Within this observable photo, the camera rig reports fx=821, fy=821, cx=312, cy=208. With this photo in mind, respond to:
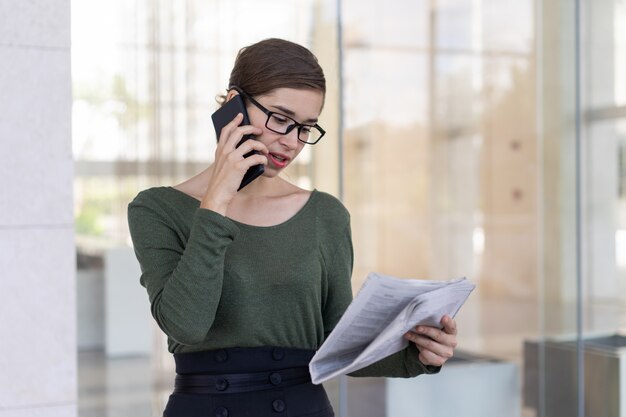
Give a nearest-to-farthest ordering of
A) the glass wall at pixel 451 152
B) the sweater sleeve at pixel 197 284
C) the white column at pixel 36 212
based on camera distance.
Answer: the sweater sleeve at pixel 197 284, the white column at pixel 36 212, the glass wall at pixel 451 152

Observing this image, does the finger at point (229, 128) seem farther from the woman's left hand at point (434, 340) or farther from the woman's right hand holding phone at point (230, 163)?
the woman's left hand at point (434, 340)

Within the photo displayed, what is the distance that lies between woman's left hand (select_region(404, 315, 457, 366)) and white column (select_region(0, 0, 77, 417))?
1.43 m

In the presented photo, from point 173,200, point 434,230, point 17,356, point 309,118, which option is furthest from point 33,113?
point 434,230

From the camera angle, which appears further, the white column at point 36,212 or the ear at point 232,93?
the white column at point 36,212

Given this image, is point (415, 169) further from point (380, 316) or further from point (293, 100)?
point (380, 316)

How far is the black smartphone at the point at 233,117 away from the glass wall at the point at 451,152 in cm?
268

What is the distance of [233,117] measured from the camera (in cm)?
170

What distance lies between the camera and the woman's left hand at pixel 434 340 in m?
1.64

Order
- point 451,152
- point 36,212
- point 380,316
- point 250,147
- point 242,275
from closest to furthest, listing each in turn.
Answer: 1. point 380,316
2. point 250,147
3. point 242,275
4. point 36,212
5. point 451,152

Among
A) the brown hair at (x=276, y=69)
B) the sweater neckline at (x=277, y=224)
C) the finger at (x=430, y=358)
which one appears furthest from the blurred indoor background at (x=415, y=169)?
the finger at (x=430, y=358)

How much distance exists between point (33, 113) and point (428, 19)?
3195 mm

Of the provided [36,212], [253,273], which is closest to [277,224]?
[253,273]

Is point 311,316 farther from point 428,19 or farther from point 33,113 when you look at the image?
point 428,19

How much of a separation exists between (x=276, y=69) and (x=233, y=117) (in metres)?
0.13
